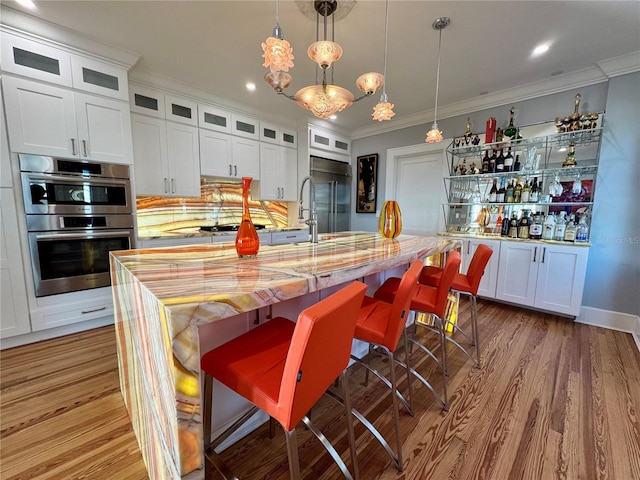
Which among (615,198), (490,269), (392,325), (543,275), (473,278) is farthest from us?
(490,269)

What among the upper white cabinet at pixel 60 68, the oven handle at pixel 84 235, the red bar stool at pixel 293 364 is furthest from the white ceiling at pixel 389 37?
the red bar stool at pixel 293 364

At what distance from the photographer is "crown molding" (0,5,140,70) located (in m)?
1.95

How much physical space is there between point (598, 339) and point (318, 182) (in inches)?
148

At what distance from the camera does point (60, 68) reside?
2184mm

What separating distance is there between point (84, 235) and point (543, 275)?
4.68 meters

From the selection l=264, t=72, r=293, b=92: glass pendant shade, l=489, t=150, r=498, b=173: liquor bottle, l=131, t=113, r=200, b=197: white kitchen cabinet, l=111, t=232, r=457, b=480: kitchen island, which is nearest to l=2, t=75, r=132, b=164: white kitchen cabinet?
l=131, t=113, r=200, b=197: white kitchen cabinet

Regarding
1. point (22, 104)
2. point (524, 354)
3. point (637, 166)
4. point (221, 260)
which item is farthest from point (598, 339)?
point (22, 104)

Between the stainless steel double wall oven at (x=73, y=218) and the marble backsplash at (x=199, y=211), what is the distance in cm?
57

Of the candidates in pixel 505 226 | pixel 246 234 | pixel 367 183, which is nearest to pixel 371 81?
pixel 246 234

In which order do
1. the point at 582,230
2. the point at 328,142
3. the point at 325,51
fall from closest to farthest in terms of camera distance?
the point at 325,51 → the point at 582,230 → the point at 328,142

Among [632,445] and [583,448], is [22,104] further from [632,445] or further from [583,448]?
[632,445]

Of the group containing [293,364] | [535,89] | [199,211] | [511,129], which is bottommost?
[293,364]

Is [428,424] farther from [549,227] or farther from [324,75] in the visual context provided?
[549,227]

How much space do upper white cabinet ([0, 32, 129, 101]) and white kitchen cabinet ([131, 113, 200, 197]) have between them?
14.5 inches
